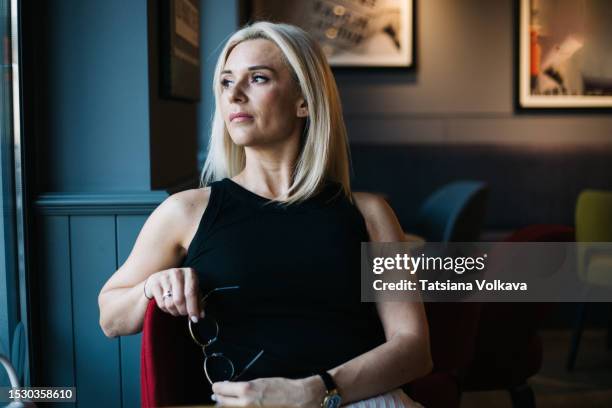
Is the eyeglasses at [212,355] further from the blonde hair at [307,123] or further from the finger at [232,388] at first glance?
the blonde hair at [307,123]

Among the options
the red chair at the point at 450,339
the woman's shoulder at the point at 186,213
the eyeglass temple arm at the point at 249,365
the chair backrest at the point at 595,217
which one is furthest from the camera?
the chair backrest at the point at 595,217

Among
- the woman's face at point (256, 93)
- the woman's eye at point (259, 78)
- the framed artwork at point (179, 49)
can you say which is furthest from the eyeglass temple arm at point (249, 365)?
the framed artwork at point (179, 49)

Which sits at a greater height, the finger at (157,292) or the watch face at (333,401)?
the finger at (157,292)

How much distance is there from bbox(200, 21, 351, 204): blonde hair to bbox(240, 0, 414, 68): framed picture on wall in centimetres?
375

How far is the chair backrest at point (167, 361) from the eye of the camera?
1511 mm

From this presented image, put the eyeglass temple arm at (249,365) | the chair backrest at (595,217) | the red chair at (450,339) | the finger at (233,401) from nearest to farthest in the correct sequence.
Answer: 1. the finger at (233,401)
2. the eyeglass temple arm at (249,365)
3. the red chair at (450,339)
4. the chair backrest at (595,217)

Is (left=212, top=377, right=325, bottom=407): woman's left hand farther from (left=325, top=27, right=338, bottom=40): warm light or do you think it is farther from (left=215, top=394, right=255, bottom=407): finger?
(left=325, top=27, right=338, bottom=40): warm light

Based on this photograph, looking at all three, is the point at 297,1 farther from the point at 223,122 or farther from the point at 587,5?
the point at 223,122

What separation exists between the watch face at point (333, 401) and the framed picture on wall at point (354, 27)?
419 cm

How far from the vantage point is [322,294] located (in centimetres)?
161

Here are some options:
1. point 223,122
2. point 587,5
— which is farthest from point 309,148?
point 587,5

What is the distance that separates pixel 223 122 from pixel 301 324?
1.65 feet

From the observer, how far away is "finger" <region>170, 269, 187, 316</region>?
56.9 inches

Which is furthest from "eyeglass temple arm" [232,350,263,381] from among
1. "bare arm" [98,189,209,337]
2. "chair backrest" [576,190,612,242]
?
"chair backrest" [576,190,612,242]
